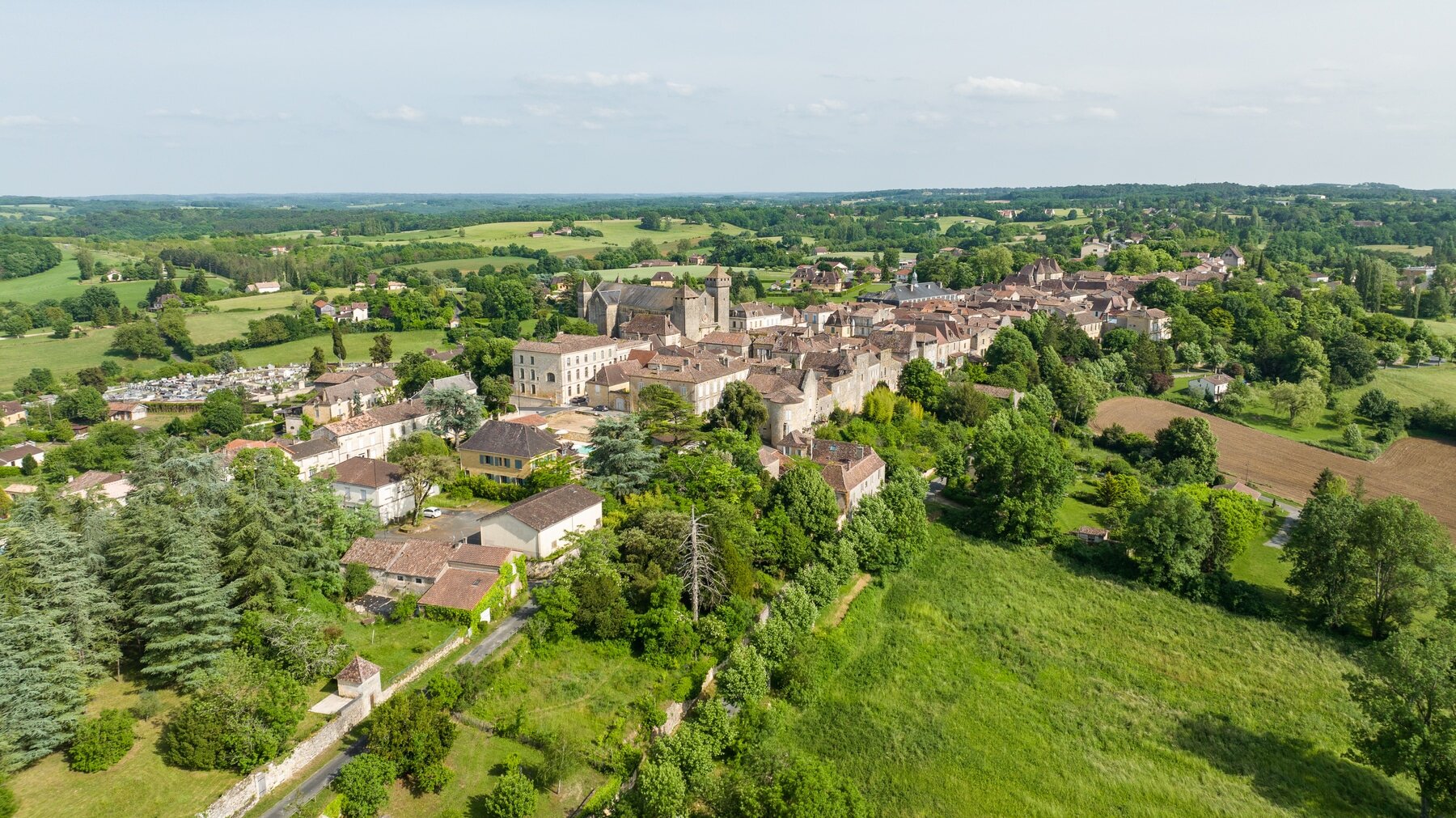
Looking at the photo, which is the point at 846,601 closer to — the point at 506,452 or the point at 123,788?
the point at 506,452

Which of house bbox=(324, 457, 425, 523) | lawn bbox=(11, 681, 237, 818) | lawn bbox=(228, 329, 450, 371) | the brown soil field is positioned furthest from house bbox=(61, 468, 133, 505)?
Answer: the brown soil field

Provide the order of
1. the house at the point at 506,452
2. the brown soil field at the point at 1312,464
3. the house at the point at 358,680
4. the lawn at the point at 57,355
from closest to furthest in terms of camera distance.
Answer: the house at the point at 358,680
the house at the point at 506,452
the brown soil field at the point at 1312,464
the lawn at the point at 57,355

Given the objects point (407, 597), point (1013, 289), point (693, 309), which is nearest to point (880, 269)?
point (1013, 289)

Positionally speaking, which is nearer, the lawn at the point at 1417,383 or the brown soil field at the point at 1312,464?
the brown soil field at the point at 1312,464

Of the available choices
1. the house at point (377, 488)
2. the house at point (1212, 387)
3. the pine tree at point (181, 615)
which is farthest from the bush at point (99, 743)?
the house at point (1212, 387)

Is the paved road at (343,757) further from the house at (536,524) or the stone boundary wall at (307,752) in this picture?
the house at (536,524)

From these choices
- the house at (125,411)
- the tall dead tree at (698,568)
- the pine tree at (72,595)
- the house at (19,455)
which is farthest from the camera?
the house at (125,411)
